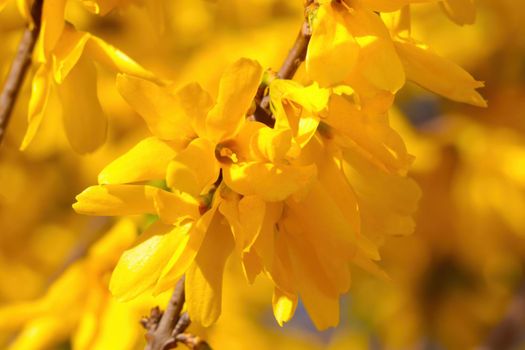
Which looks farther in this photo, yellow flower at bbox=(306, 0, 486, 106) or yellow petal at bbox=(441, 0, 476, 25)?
yellow petal at bbox=(441, 0, 476, 25)

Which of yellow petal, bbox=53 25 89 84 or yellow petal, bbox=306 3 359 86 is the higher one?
yellow petal, bbox=306 3 359 86

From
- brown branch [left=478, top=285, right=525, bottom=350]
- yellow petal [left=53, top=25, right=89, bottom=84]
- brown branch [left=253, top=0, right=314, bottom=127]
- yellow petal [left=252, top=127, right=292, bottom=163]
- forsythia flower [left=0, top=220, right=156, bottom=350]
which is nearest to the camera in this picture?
yellow petal [left=252, top=127, right=292, bottom=163]

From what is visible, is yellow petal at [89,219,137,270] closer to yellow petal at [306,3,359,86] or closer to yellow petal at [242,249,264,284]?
yellow petal at [242,249,264,284]

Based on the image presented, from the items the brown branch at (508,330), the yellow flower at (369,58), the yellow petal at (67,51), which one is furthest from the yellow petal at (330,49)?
the brown branch at (508,330)

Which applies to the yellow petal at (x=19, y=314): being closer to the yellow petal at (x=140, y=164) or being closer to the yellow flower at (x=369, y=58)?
the yellow petal at (x=140, y=164)

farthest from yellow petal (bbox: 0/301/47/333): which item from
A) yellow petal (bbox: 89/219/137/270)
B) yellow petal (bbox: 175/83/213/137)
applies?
yellow petal (bbox: 175/83/213/137)

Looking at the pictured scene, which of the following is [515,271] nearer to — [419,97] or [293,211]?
[419,97]

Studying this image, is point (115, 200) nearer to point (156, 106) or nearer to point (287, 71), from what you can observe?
Answer: point (156, 106)
